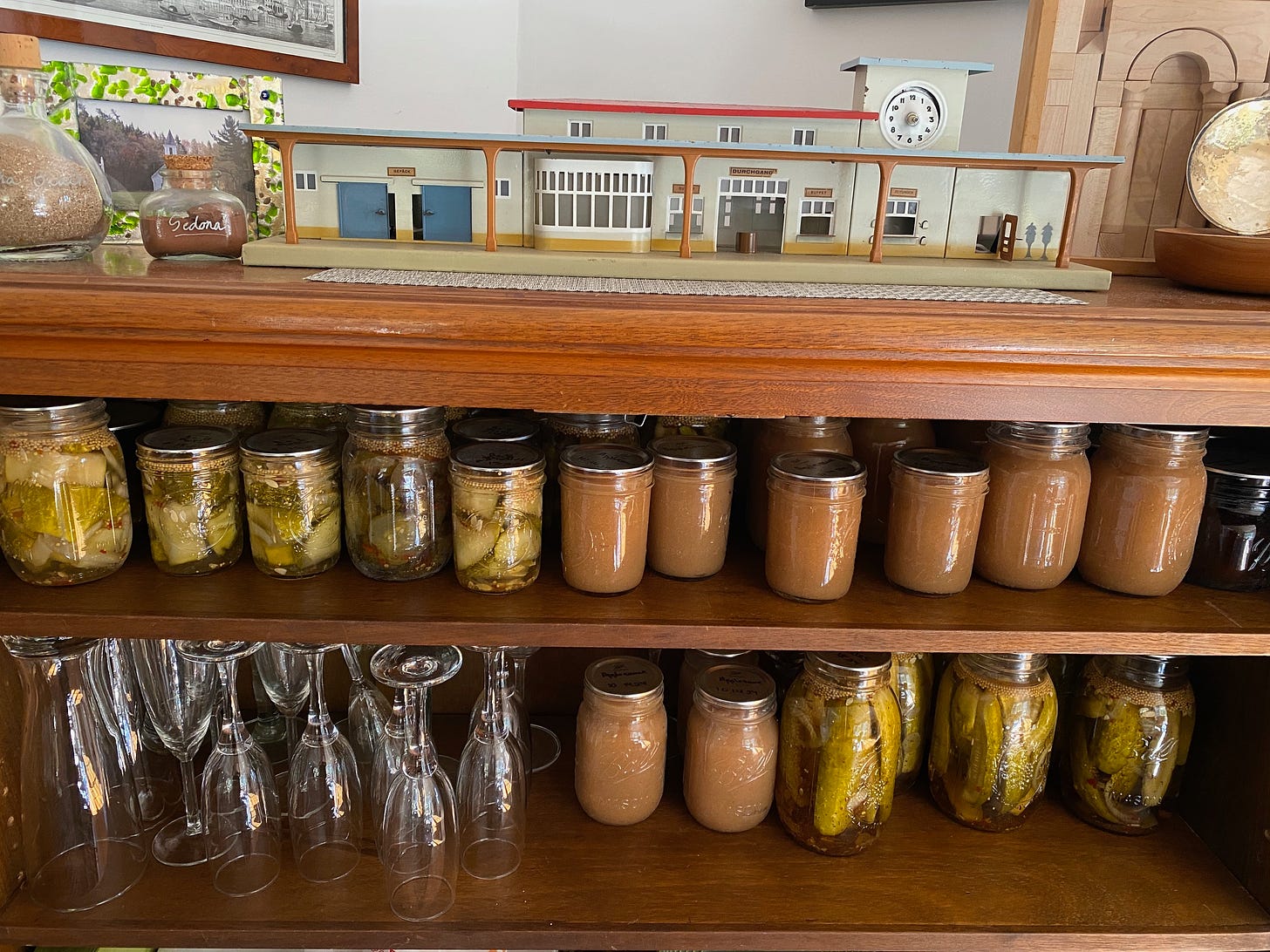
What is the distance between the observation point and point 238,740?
1.02 metres

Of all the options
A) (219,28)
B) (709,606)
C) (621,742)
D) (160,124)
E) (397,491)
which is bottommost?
(621,742)

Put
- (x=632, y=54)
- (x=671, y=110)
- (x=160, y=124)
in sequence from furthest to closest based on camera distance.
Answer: (x=632, y=54) < (x=160, y=124) < (x=671, y=110)

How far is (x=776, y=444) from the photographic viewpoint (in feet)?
3.38

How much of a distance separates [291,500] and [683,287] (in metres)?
0.44

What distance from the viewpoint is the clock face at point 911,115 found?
40.5 inches

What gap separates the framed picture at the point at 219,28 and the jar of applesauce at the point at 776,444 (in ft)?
2.74

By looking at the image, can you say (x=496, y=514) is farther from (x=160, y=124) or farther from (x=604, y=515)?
(x=160, y=124)

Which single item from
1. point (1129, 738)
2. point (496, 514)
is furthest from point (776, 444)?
point (1129, 738)

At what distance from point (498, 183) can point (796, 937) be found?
0.88 m

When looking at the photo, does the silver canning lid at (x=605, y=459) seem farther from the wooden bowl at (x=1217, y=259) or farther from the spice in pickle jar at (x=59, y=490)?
the wooden bowl at (x=1217, y=259)

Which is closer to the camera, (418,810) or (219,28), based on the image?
(418,810)

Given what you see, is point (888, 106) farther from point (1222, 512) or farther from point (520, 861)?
point (520, 861)

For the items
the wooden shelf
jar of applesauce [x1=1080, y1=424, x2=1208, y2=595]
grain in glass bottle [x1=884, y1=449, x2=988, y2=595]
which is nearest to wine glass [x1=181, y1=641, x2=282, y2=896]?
the wooden shelf

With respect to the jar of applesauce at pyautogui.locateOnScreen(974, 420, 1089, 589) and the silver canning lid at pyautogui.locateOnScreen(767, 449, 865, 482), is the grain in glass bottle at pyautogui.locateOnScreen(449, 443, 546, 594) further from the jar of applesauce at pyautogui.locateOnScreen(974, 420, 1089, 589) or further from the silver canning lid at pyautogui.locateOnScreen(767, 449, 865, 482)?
the jar of applesauce at pyautogui.locateOnScreen(974, 420, 1089, 589)
